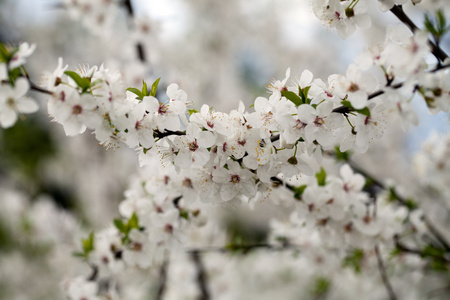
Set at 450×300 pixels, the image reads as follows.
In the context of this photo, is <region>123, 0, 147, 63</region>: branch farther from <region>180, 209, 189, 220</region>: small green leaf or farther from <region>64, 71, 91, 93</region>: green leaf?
<region>64, 71, 91, 93</region>: green leaf

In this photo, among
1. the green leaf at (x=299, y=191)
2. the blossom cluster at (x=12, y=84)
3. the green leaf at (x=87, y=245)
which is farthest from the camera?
the green leaf at (x=87, y=245)

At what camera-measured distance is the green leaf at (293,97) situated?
0.97 meters

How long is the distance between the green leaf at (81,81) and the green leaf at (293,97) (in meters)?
0.50

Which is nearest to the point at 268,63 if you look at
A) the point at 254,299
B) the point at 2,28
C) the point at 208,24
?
the point at 208,24

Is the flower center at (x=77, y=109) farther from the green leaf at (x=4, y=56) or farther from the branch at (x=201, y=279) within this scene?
the branch at (x=201, y=279)

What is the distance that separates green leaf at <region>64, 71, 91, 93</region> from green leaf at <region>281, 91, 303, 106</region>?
50cm

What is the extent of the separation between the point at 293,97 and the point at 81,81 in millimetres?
546

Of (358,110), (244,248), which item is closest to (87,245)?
(244,248)

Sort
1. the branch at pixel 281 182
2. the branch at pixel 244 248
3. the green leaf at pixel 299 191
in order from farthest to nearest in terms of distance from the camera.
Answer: the branch at pixel 244 248 → the green leaf at pixel 299 191 → the branch at pixel 281 182

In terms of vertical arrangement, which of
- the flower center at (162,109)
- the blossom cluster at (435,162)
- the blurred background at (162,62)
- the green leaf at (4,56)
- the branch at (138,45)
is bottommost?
the flower center at (162,109)

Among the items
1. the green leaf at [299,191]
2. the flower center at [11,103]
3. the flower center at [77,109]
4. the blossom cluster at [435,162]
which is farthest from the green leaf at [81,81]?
the blossom cluster at [435,162]

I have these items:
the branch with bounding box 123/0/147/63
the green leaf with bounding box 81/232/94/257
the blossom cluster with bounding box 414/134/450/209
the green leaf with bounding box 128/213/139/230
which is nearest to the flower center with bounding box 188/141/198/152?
the green leaf with bounding box 128/213/139/230

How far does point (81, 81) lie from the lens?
96 centimetres

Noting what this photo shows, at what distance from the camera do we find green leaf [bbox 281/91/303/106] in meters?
0.97
